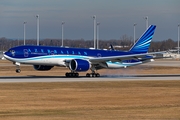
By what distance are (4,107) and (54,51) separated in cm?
2871

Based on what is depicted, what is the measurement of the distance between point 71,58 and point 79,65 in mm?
2146

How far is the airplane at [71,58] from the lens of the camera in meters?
57.0

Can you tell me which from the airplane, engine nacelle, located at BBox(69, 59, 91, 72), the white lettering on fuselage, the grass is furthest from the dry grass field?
the white lettering on fuselage

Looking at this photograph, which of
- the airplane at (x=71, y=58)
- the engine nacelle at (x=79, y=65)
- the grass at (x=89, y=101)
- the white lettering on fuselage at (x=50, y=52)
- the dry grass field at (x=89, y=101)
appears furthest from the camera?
the white lettering on fuselage at (x=50, y=52)

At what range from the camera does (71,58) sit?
58938mm

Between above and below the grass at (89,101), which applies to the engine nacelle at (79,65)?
above

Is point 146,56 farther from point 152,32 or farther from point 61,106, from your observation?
point 61,106

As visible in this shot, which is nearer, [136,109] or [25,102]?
[136,109]

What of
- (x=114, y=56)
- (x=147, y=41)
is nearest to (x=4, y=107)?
(x=114, y=56)

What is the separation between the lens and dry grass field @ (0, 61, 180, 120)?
2666 centimetres

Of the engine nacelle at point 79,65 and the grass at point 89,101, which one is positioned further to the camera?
the engine nacelle at point 79,65

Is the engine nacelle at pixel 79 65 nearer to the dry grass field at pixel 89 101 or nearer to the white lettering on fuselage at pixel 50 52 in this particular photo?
the white lettering on fuselage at pixel 50 52

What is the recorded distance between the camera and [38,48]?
190 feet

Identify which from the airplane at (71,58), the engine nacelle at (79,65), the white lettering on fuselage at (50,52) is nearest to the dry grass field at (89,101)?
the engine nacelle at (79,65)
